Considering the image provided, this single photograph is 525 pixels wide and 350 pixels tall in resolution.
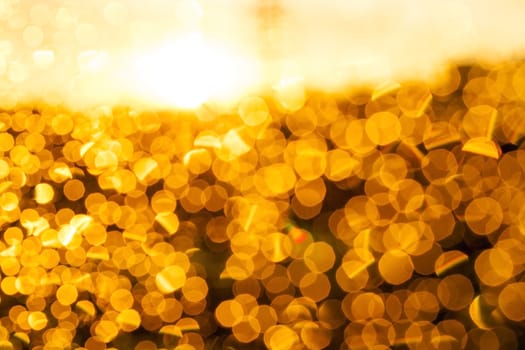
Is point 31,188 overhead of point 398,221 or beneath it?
beneath

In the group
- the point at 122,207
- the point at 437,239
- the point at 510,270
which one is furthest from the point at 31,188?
the point at 510,270

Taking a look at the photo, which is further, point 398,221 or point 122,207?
point 122,207

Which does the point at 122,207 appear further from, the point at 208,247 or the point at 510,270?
the point at 510,270

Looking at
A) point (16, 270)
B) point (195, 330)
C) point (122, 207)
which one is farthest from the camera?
point (16, 270)

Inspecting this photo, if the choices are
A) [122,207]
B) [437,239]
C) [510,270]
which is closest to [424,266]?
[437,239]

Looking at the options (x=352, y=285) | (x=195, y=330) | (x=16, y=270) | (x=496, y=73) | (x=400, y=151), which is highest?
(x=496, y=73)

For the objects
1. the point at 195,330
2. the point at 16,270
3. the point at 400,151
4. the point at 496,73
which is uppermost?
the point at 496,73

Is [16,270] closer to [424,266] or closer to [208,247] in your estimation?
[208,247]

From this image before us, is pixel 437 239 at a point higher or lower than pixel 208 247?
higher

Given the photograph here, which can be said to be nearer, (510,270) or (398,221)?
(510,270)

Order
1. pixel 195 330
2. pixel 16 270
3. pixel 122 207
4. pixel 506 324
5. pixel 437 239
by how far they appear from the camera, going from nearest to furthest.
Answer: pixel 506 324
pixel 437 239
pixel 195 330
pixel 122 207
pixel 16 270
